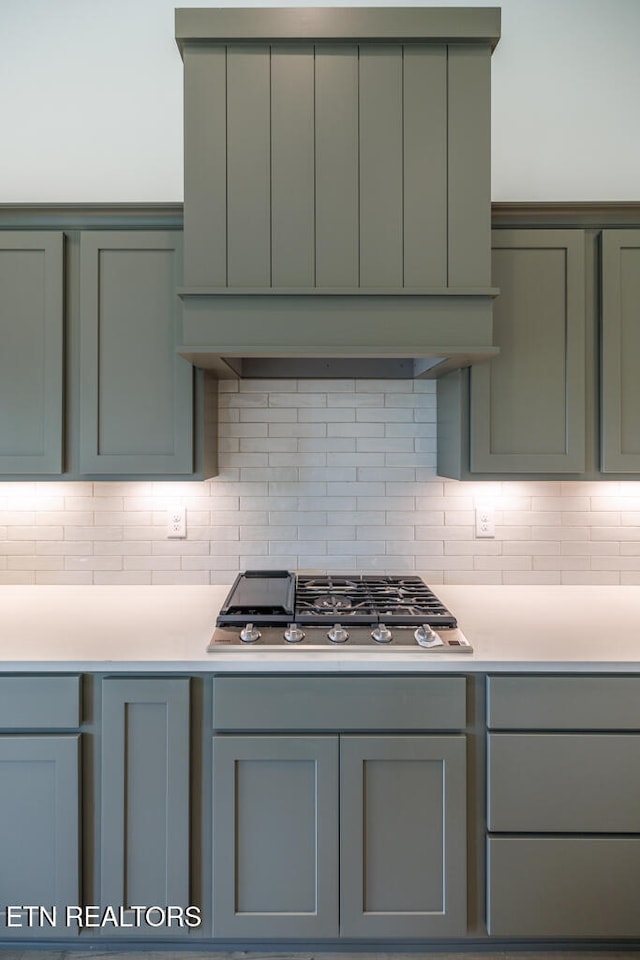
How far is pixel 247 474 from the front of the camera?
2494 mm

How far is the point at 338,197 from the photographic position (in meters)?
1.89

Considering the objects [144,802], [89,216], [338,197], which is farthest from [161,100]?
[144,802]

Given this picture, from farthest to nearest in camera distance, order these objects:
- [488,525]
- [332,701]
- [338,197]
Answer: [488,525]
[338,197]
[332,701]

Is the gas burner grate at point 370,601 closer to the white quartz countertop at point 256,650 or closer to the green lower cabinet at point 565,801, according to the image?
the white quartz countertop at point 256,650

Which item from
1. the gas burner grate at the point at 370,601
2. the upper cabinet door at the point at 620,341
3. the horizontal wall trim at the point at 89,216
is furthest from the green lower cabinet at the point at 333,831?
the horizontal wall trim at the point at 89,216

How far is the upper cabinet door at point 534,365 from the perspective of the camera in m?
2.09

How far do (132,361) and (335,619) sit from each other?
1.06 meters

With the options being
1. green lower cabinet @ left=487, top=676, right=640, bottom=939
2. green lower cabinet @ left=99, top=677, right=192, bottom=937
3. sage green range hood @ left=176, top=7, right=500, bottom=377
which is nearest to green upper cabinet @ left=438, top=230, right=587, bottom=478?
sage green range hood @ left=176, top=7, right=500, bottom=377

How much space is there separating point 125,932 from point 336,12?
2685 mm

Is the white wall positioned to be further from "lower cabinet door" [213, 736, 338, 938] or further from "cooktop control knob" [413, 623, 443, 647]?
"lower cabinet door" [213, 736, 338, 938]

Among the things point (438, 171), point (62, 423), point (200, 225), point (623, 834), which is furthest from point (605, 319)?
point (62, 423)

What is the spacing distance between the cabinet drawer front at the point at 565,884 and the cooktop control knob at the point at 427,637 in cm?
56

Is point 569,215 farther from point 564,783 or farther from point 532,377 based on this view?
point 564,783

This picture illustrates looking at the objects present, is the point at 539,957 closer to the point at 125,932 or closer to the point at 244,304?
the point at 125,932
